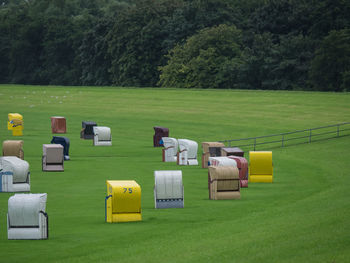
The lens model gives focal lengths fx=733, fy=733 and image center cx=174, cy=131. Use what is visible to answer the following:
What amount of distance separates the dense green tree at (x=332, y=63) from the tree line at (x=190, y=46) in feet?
0.41

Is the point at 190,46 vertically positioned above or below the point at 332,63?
above

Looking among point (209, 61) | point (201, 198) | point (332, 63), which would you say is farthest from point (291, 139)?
point (209, 61)

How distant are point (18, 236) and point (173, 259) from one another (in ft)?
17.4

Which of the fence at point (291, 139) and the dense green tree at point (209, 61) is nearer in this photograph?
the fence at point (291, 139)

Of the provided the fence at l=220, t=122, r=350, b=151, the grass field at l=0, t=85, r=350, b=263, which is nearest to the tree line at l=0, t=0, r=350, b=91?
the grass field at l=0, t=85, r=350, b=263

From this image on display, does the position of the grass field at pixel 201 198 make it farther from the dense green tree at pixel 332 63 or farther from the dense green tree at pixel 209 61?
the dense green tree at pixel 209 61

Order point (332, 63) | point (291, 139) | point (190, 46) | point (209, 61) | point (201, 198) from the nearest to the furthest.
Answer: point (201, 198) → point (291, 139) → point (332, 63) → point (209, 61) → point (190, 46)

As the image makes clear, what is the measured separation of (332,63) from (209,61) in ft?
64.1

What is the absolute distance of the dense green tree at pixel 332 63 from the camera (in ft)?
296

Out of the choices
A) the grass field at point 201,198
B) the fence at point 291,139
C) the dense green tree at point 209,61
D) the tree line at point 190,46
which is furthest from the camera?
the dense green tree at point 209,61

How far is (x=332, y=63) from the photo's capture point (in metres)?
91.7

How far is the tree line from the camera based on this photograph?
329ft

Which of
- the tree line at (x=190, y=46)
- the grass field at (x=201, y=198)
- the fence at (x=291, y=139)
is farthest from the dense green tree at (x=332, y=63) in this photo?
the fence at (x=291, y=139)

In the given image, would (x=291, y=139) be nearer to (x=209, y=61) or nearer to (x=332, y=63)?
(x=332, y=63)
